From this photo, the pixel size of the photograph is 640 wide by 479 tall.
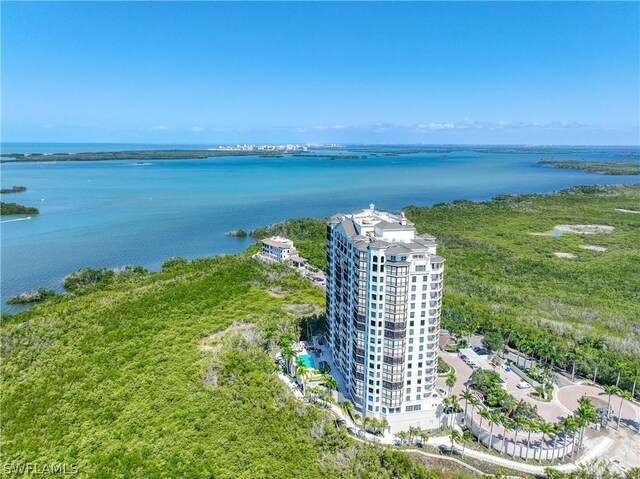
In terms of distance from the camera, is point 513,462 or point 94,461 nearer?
point 94,461

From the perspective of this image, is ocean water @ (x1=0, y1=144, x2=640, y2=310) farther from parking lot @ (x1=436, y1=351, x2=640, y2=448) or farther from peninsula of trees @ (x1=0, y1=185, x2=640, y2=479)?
parking lot @ (x1=436, y1=351, x2=640, y2=448)

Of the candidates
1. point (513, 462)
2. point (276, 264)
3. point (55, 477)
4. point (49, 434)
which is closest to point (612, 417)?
point (513, 462)

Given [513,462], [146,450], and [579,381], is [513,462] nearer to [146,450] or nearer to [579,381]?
[579,381]

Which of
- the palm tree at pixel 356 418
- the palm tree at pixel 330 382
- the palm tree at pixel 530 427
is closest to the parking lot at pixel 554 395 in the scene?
the palm tree at pixel 530 427

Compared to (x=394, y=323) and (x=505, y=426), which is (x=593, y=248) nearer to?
(x=505, y=426)

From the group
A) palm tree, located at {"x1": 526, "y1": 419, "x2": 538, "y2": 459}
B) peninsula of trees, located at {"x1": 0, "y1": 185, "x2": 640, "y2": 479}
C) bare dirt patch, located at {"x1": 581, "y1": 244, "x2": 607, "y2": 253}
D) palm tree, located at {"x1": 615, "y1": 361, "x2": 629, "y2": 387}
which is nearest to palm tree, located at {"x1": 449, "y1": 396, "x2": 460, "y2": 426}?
palm tree, located at {"x1": 526, "y1": 419, "x2": 538, "y2": 459}

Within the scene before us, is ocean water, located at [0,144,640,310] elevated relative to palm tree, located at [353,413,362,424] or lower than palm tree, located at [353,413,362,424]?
elevated
